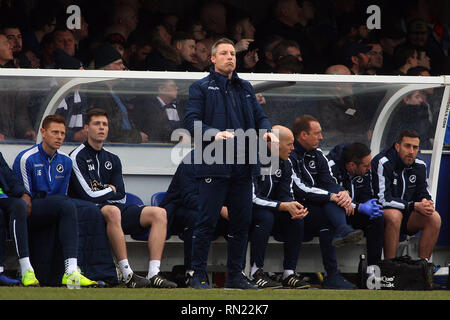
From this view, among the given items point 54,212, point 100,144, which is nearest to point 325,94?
point 100,144

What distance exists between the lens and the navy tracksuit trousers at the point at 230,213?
248 inches

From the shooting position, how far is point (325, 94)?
25.8 ft

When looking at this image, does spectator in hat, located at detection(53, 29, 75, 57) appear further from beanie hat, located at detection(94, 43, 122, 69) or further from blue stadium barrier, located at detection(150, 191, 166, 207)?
blue stadium barrier, located at detection(150, 191, 166, 207)

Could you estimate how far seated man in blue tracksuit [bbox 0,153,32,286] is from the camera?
654cm

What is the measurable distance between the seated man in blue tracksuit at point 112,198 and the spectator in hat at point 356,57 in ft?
9.70

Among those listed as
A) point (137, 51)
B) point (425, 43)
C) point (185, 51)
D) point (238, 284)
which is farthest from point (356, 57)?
point (238, 284)

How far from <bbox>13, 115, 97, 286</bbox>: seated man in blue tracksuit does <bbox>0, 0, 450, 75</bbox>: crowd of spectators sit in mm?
1074

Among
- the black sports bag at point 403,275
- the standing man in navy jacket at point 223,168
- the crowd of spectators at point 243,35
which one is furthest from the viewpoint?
the crowd of spectators at point 243,35

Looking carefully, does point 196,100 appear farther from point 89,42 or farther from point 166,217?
point 89,42

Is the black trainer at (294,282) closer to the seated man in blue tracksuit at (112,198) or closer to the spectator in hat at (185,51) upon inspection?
the seated man in blue tracksuit at (112,198)

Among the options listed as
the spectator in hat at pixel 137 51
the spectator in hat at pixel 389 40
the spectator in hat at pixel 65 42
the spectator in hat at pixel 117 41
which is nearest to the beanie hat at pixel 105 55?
the spectator in hat at pixel 117 41

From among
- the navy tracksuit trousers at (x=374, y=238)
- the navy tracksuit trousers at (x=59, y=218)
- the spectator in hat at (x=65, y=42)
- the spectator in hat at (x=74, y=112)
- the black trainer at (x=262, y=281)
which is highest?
the spectator in hat at (x=65, y=42)

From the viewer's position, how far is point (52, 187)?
7027mm

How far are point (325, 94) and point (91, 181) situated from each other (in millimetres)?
2137
